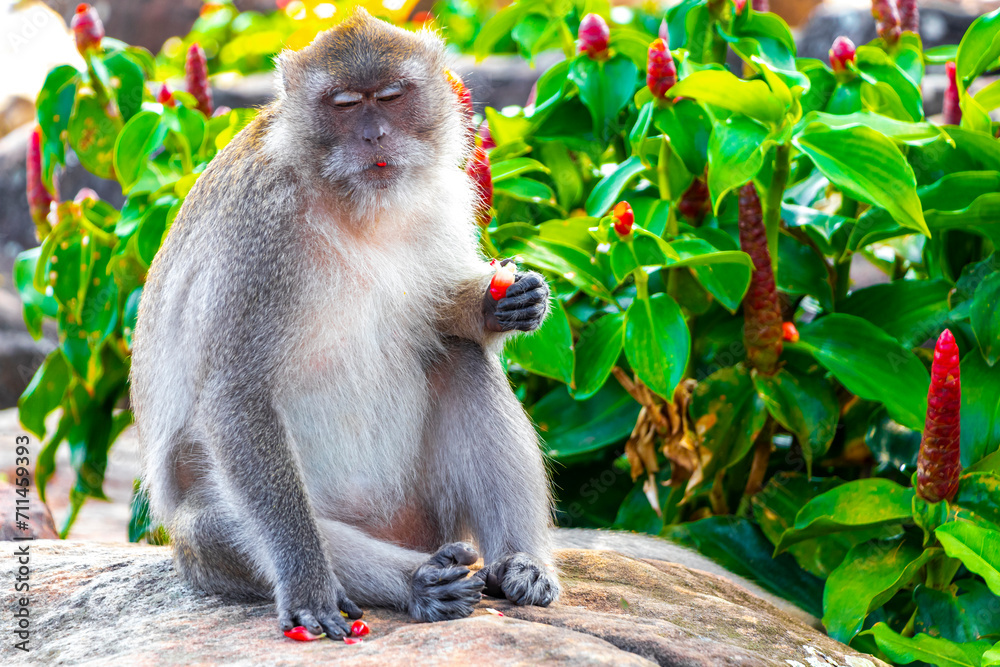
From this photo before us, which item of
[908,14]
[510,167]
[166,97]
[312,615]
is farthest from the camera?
[166,97]

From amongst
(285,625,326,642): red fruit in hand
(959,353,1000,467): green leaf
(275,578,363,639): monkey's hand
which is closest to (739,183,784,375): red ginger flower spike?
(959,353,1000,467): green leaf

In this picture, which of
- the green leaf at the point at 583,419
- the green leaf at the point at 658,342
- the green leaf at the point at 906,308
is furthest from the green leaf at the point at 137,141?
the green leaf at the point at 906,308

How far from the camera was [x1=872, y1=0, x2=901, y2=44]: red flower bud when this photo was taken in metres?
5.03

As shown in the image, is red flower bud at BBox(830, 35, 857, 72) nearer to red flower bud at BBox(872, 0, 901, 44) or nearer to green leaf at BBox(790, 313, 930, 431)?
red flower bud at BBox(872, 0, 901, 44)

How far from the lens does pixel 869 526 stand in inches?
155

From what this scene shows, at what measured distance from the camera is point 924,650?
10.7ft

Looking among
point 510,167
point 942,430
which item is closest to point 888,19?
point 510,167

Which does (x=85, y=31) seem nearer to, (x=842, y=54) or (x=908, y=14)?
(x=842, y=54)

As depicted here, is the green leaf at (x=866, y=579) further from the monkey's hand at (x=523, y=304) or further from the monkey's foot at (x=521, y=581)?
the monkey's hand at (x=523, y=304)

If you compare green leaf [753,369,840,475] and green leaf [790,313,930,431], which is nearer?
green leaf [790,313,930,431]

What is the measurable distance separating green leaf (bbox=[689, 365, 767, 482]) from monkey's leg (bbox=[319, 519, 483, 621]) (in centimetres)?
166

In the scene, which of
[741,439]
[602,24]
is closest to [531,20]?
[602,24]

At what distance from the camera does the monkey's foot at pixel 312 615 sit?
285 cm

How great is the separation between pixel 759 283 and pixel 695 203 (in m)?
0.81
